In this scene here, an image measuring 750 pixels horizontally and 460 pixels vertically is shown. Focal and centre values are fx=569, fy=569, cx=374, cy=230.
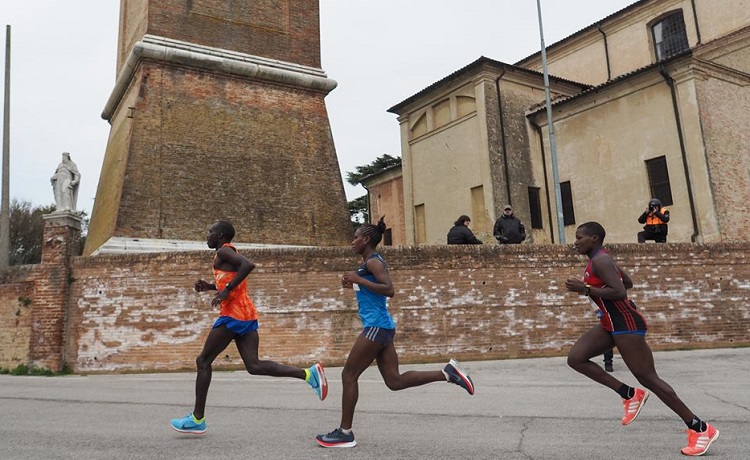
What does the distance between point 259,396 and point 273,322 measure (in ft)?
12.5

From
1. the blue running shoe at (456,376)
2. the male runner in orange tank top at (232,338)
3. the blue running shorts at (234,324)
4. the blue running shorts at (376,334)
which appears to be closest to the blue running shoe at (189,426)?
the male runner in orange tank top at (232,338)

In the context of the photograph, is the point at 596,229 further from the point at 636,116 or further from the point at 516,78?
the point at 516,78

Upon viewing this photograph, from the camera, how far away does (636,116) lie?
64.1ft

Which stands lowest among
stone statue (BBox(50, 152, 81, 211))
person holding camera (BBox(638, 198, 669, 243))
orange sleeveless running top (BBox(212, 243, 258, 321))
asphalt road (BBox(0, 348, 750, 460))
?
asphalt road (BBox(0, 348, 750, 460))

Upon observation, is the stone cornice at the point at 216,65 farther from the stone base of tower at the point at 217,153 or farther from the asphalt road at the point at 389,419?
the asphalt road at the point at 389,419

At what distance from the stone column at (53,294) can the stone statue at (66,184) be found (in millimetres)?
554

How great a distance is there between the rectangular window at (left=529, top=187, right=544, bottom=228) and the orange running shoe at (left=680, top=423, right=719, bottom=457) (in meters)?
19.0

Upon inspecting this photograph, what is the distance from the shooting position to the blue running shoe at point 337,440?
412 cm

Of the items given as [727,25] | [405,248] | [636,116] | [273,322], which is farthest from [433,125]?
[273,322]

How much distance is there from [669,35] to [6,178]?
26.4 meters

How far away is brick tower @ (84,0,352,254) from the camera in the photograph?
600 inches

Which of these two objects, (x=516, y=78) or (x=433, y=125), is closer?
(x=516, y=78)

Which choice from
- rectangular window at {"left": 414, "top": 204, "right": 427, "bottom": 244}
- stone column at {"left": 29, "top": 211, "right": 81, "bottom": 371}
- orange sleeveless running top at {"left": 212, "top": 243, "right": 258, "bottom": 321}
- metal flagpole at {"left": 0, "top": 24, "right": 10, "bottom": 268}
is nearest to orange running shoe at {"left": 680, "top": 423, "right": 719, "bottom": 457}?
orange sleeveless running top at {"left": 212, "top": 243, "right": 258, "bottom": 321}

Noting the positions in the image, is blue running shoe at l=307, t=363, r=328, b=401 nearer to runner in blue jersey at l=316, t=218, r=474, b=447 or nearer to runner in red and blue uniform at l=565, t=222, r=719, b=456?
runner in blue jersey at l=316, t=218, r=474, b=447
